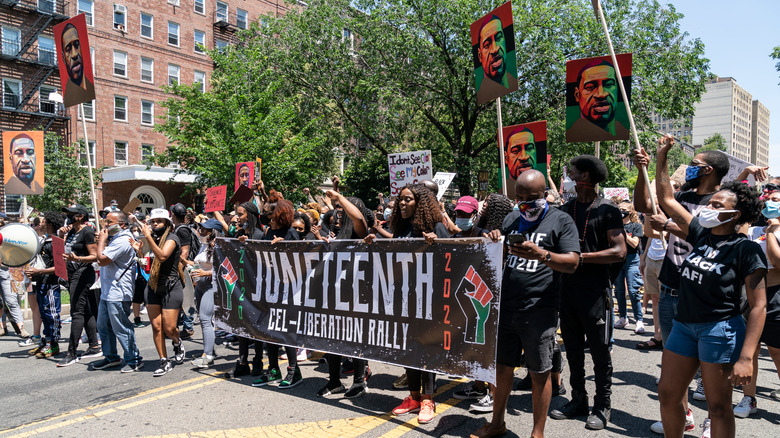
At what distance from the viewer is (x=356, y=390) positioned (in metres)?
5.34

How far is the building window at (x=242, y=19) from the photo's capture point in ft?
136

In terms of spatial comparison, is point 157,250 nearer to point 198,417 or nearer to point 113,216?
point 113,216

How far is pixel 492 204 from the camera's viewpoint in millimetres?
4973

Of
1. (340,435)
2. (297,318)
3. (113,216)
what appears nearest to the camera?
(340,435)

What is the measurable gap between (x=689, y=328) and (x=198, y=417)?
13.3 feet

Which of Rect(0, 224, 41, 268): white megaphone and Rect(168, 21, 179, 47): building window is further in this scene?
Rect(168, 21, 179, 47): building window

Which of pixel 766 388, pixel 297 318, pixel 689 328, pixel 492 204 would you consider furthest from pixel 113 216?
pixel 766 388

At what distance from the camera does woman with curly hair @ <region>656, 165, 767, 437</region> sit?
10.3 feet

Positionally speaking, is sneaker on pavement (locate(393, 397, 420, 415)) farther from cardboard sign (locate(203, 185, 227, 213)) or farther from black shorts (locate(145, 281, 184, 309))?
cardboard sign (locate(203, 185, 227, 213))

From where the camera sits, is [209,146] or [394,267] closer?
[394,267]

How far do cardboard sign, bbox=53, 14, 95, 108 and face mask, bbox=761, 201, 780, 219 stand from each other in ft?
31.7

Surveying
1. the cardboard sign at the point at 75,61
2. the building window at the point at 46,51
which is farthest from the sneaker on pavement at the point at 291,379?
the building window at the point at 46,51

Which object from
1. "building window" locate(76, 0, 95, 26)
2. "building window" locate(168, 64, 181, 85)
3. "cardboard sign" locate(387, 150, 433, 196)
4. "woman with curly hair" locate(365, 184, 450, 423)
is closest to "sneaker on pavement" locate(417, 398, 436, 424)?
"woman with curly hair" locate(365, 184, 450, 423)

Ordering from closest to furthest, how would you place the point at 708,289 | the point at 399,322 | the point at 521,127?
the point at 708,289
the point at 399,322
the point at 521,127
